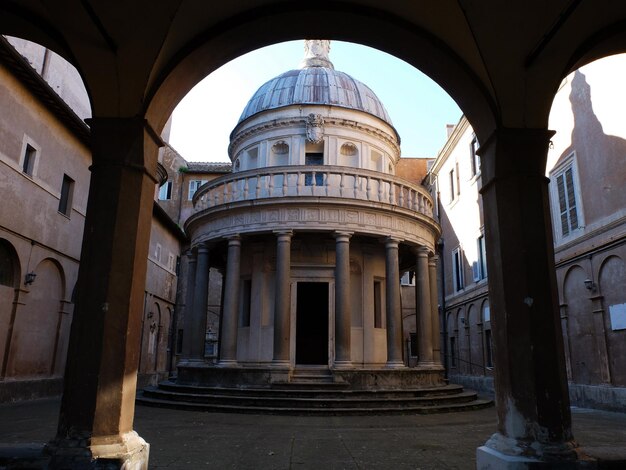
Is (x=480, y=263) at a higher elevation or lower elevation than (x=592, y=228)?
higher

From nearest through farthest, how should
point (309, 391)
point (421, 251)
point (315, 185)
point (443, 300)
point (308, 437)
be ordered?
point (308, 437) → point (309, 391) → point (315, 185) → point (421, 251) → point (443, 300)

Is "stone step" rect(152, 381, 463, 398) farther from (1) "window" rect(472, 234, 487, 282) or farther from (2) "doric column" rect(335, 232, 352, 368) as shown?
(1) "window" rect(472, 234, 487, 282)

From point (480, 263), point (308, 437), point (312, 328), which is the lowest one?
point (308, 437)

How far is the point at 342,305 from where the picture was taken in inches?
635

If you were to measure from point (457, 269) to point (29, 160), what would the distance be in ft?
77.2

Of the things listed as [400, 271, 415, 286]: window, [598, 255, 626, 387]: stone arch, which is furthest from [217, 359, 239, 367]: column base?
[400, 271, 415, 286]: window

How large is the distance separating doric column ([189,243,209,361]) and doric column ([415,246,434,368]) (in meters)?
7.84

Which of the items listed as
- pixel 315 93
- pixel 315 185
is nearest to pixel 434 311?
pixel 315 185

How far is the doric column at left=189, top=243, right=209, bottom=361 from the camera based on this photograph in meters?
17.8

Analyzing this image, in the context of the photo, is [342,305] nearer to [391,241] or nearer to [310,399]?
[391,241]

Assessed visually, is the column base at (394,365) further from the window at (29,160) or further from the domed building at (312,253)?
the window at (29,160)

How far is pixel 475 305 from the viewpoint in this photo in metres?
26.7

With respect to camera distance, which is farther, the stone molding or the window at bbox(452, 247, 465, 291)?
the window at bbox(452, 247, 465, 291)

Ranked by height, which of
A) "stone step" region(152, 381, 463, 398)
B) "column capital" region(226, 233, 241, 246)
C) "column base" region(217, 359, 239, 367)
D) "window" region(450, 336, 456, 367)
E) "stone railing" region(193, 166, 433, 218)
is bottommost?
"stone step" region(152, 381, 463, 398)
